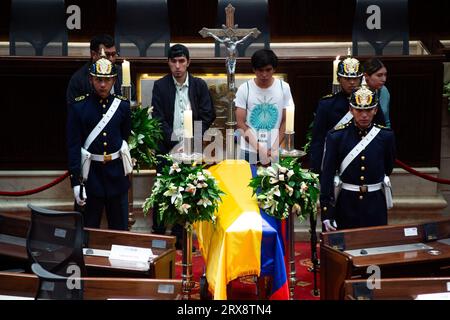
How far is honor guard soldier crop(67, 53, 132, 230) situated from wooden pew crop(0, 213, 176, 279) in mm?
638

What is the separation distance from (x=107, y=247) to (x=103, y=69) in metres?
1.42

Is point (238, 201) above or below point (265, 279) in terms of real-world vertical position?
above

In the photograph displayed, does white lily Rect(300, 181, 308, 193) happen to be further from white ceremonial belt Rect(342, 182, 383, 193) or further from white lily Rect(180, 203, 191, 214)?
white lily Rect(180, 203, 191, 214)

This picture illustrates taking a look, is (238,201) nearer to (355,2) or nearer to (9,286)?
(9,286)

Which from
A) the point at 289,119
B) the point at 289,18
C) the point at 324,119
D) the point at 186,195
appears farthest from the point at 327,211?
the point at 289,18

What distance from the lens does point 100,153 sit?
7.38 m

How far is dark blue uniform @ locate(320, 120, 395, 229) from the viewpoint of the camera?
6.82m

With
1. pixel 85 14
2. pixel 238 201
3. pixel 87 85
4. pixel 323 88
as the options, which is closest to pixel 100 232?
pixel 238 201

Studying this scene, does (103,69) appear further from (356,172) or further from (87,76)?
(356,172)

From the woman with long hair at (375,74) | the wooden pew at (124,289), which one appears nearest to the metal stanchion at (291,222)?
the woman with long hair at (375,74)

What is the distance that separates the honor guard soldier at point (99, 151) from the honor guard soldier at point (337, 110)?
1.50 meters

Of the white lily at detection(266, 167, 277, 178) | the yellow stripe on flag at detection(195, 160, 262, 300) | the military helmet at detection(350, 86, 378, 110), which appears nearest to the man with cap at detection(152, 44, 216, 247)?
the yellow stripe on flag at detection(195, 160, 262, 300)

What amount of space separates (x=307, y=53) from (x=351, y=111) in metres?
4.09

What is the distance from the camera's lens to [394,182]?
353 inches
